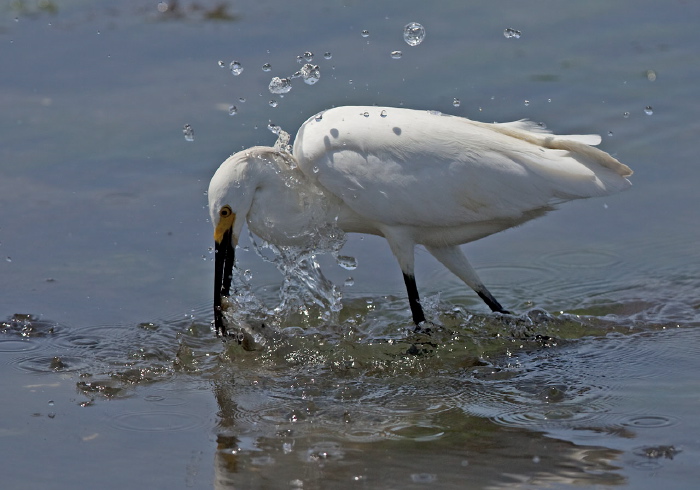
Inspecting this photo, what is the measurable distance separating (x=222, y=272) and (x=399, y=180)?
51.3 inches

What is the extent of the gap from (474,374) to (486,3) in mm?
7926

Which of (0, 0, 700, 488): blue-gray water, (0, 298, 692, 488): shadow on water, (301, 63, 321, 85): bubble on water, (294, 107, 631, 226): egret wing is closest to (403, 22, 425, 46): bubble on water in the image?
(301, 63, 321, 85): bubble on water

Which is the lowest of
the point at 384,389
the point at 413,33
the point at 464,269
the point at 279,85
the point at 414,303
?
the point at 384,389

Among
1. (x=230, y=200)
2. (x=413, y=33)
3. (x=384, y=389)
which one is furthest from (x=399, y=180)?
(x=413, y=33)

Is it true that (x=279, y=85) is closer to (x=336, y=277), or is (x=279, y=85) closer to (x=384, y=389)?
(x=336, y=277)

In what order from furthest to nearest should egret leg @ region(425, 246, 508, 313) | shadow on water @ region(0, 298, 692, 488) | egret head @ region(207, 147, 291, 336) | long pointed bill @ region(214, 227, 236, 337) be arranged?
egret leg @ region(425, 246, 508, 313) < long pointed bill @ region(214, 227, 236, 337) < egret head @ region(207, 147, 291, 336) < shadow on water @ region(0, 298, 692, 488)

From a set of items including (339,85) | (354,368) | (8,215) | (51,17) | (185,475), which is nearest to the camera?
(185,475)

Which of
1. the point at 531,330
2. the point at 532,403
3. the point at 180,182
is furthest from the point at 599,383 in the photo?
the point at 180,182

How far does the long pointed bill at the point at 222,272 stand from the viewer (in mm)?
6750

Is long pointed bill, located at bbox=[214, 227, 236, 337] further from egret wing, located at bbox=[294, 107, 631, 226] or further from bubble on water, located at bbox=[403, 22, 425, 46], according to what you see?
bubble on water, located at bbox=[403, 22, 425, 46]

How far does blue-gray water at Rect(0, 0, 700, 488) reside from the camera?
5.18 m

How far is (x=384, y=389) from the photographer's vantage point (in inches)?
239

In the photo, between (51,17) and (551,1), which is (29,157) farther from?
(551,1)

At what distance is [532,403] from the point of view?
226 inches
